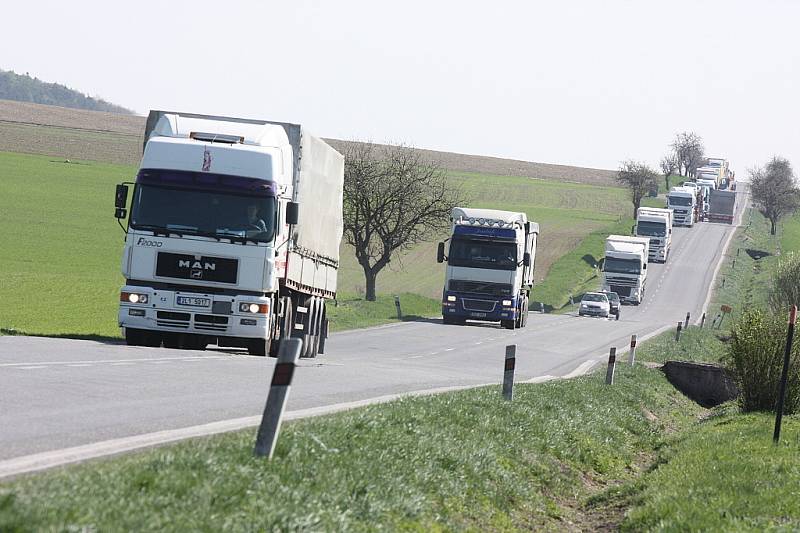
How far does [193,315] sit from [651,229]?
75.7 m

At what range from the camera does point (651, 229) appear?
92688 mm

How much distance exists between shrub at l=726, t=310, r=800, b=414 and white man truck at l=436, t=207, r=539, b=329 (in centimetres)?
2067

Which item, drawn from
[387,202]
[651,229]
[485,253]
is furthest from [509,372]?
[651,229]

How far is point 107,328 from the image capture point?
107ft

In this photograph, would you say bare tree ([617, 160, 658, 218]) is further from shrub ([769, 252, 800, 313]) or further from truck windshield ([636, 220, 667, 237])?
shrub ([769, 252, 800, 313])

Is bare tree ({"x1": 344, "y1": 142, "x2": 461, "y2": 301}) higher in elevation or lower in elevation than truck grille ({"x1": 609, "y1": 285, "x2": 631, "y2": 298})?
higher

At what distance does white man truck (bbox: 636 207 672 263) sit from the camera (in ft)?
300

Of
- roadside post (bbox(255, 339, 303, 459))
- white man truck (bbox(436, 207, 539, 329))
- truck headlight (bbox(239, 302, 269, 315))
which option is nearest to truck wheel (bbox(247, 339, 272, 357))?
truck headlight (bbox(239, 302, 269, 315))

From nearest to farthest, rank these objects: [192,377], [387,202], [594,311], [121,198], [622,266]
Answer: [192,377], [121,198], [387,202], [594,311], [622,266]

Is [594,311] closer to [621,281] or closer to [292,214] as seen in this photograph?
[621,281]

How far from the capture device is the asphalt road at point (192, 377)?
1039 centimetres

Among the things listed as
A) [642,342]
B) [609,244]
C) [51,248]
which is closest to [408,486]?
[642,342]

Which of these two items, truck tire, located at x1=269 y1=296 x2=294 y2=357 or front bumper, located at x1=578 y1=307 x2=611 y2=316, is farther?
front bumper, located at x1=578 y1=307 x2=611 y2=316

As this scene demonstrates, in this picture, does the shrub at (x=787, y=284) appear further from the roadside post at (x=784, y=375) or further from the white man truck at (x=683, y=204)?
the roadside post at (x=784, y=375)
